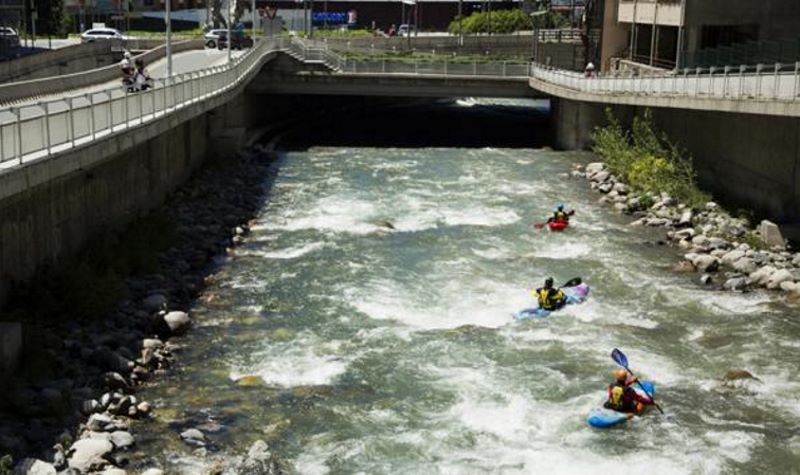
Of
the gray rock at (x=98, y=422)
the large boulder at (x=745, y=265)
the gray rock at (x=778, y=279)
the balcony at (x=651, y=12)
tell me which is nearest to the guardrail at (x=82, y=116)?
the gray rock at (x=98, y=422)

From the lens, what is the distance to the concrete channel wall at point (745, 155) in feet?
102

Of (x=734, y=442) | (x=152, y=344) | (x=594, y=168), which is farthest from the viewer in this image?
(x=594, y=168)

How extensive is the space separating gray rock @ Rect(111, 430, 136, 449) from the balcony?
37.2m

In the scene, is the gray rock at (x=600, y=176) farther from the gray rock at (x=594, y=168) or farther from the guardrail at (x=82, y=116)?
the guardrail at (x=82, y=116)

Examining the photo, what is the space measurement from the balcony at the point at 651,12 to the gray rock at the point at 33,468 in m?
39.0

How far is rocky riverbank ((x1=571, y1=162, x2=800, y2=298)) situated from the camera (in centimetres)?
2714

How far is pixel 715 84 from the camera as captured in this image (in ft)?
105

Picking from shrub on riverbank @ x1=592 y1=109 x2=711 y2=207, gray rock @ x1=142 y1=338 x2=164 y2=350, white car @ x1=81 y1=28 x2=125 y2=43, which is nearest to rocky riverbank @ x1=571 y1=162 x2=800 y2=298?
shrub on riverbank @ x1=592 y1=109 x2=711 y2=207

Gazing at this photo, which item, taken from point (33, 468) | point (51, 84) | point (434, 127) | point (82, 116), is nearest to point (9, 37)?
point (51, 84)

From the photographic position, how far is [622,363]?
65.0 ft

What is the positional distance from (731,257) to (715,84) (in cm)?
587

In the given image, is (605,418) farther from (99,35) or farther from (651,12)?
(99,35)

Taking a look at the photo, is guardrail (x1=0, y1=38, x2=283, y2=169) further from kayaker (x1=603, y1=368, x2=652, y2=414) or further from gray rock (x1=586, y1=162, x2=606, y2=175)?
gray rock (x1=586, y1=162, x2=606, y2=175)

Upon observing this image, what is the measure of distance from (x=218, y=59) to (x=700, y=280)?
1467 inches
